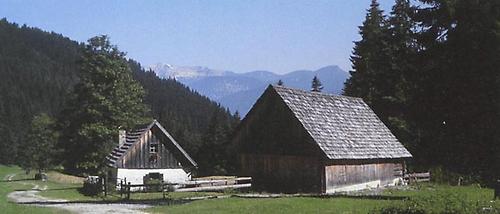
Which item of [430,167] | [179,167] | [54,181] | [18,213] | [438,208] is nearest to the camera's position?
[438,208]

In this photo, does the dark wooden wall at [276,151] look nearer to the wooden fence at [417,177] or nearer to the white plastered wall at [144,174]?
the wooden fence at [417,177]

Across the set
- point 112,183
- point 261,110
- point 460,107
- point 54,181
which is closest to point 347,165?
point 261,110

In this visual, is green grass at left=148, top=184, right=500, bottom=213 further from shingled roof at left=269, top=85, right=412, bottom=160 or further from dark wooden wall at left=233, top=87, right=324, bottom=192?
shingled roof at left=269, top=85, right=412, bottom=160

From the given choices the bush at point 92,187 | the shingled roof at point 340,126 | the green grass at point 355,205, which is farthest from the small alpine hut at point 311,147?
the bush at point 92,187

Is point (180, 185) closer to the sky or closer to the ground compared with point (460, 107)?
closer to the ground

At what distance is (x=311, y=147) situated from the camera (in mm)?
36812

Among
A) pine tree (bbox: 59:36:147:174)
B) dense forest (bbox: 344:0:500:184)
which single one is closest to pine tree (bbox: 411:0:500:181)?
dense forest (bbox: 344:0:500:184)

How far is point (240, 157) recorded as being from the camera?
4247cm

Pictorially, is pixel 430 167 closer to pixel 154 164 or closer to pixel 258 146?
pixel 258 146

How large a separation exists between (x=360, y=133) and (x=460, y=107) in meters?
10.8

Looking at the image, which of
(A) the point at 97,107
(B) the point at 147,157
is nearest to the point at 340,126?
(B) the point at 147,157

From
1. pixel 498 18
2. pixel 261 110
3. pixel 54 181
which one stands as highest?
pixel 498 18

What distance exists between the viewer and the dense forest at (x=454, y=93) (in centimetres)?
4478

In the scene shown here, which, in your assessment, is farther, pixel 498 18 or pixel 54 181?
pixel 54 181
